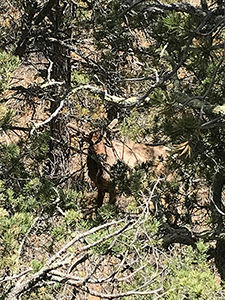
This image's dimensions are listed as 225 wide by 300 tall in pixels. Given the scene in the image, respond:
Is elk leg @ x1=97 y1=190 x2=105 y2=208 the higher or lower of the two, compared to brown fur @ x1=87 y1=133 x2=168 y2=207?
lower

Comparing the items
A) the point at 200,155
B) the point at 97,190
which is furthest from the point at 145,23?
the point at 97,190

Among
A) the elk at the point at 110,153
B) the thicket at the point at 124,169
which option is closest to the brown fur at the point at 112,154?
the elk at the point at 110,153

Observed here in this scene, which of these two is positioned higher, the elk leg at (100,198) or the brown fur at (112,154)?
the brown fur at (112,154)

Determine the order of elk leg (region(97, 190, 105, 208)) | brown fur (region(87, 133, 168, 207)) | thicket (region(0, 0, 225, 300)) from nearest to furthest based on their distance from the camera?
thicket (region(0, 0, 225, 300)) → brown fur (region(87, 133, 168, 207)) → elk leg (region(97, 190, 105, 208))

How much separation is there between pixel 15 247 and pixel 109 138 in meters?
2.71

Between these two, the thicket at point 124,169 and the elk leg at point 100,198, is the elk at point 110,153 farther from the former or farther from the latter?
the thicket at point 124,169

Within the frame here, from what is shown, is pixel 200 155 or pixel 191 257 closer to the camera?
pixel 191 257

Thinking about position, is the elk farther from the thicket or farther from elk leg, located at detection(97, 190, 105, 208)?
the thicket

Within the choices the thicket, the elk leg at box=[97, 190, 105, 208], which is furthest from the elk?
the thicket

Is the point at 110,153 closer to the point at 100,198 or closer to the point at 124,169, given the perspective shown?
the point at 100,198

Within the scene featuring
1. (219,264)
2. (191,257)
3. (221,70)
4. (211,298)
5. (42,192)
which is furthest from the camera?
(219,264)

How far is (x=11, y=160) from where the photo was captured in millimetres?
2701

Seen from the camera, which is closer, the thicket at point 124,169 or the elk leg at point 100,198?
the thicket at point 124,169

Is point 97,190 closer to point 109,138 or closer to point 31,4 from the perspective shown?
point 109,138
